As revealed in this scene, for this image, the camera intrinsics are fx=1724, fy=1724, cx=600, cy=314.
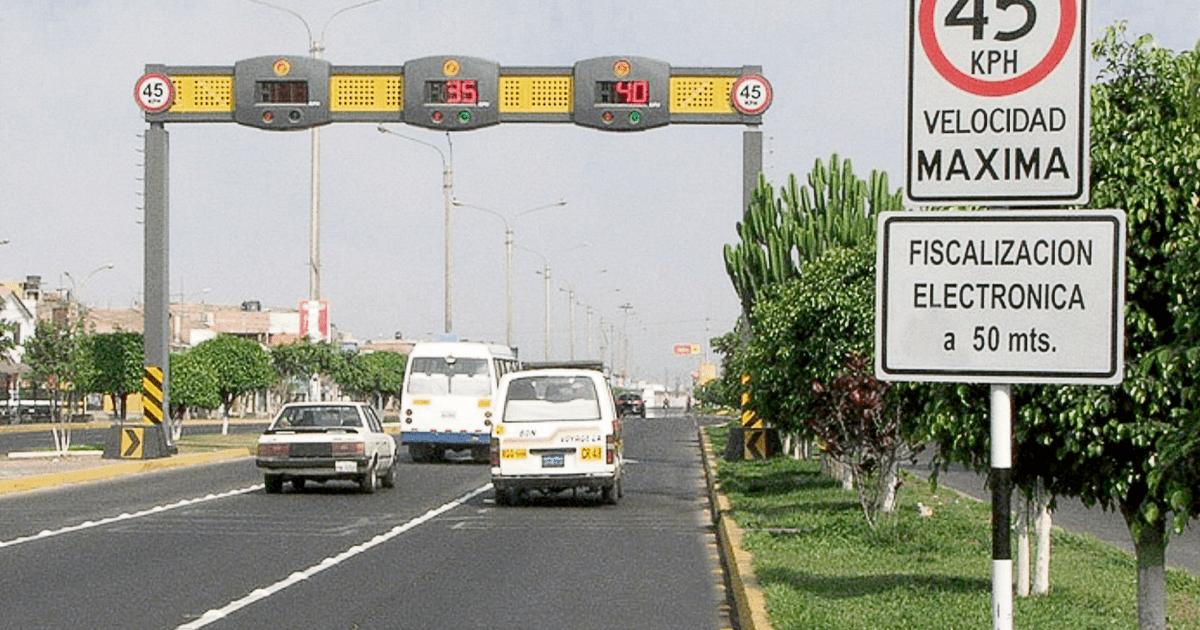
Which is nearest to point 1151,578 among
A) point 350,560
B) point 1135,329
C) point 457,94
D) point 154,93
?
point 1135,329

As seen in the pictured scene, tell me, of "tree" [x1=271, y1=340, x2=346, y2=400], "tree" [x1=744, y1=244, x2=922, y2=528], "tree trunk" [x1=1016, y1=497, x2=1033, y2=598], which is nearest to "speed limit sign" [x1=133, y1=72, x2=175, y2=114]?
"tree" [x1=744, y1=244, x2=922, y2=528]

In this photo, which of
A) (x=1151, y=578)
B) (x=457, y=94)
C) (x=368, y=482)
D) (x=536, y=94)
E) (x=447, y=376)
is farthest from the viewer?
(x=447, y=376)

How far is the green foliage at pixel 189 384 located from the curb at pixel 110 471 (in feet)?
43.8

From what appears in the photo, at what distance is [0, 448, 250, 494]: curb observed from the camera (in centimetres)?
2870

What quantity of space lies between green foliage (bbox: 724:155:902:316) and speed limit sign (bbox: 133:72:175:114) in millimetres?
11403

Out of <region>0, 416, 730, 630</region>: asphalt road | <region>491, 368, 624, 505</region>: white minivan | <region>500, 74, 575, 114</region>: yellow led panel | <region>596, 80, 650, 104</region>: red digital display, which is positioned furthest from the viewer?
<region>500, 74, 575, 114</region>: yellow led panel

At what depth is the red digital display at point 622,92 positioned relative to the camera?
31578mm

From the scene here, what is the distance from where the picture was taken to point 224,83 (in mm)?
33438

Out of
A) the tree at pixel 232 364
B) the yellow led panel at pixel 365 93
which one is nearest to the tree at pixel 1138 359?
the yellow led panel at pixel 365 93

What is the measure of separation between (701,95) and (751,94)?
0.93 metres

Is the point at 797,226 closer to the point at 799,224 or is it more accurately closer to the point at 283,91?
the point at 799,224

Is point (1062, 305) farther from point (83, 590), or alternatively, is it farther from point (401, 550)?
point (401, 550)

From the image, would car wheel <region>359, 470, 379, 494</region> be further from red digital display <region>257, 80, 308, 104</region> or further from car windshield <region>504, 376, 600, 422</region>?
red digital display <region>257, 80, 308, 104</region>

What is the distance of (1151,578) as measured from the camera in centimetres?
941
